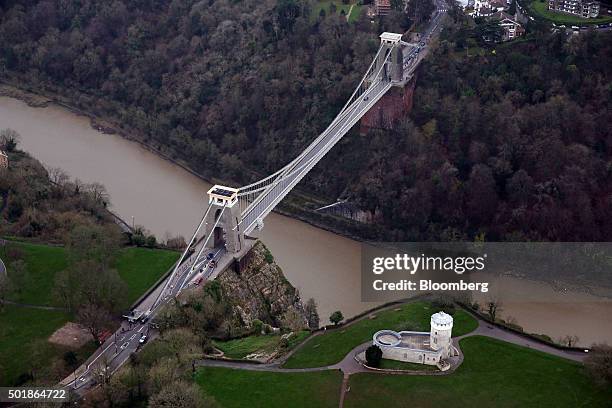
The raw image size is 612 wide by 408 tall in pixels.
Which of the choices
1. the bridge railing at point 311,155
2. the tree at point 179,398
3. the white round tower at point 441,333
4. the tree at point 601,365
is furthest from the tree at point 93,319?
the tree at point 601,365

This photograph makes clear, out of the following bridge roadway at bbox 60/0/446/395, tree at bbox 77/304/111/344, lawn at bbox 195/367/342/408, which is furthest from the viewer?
tree at bbox 77/304/111/344

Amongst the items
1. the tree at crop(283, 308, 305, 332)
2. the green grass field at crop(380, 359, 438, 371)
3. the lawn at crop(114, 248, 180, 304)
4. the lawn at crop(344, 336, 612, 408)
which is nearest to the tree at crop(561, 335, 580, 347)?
the lawn at crop(344, 336, 612, 408)

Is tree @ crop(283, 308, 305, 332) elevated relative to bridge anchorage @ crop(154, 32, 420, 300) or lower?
lower

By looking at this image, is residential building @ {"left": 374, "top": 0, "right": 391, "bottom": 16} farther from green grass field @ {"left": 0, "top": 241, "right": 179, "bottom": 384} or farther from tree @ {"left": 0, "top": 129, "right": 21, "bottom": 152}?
green grass field @ {"left": 0, "top": 241, "right": 179, "bottom": 384}

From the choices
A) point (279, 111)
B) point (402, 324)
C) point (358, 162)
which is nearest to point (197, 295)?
point (402, 324)

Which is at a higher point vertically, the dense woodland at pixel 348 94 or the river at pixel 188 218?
the dense woodland at pixel 348 94

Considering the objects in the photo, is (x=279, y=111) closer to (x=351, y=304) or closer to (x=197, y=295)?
(x=351, y=304)

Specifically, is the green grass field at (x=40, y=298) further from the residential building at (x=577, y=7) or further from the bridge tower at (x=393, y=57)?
the residential building at (x=577, y=7)
